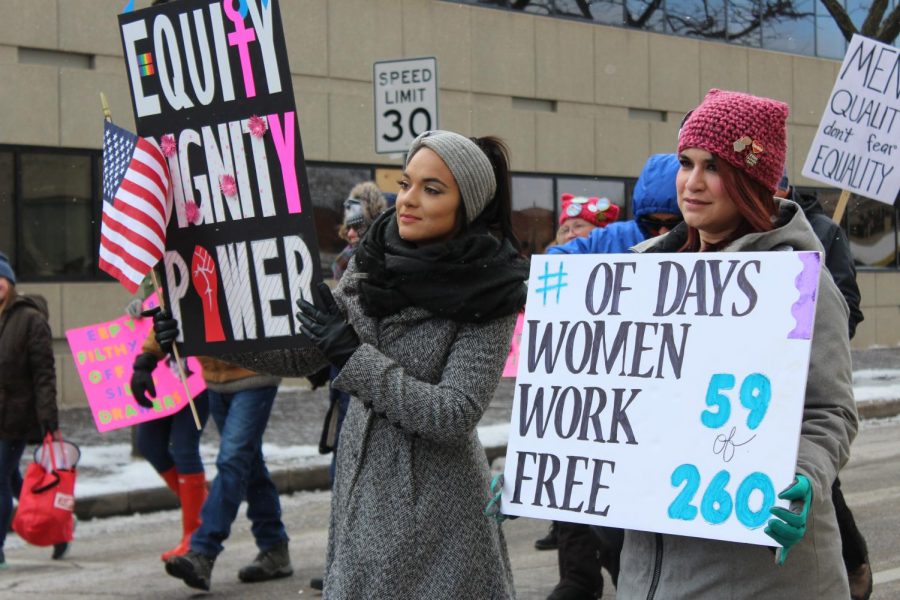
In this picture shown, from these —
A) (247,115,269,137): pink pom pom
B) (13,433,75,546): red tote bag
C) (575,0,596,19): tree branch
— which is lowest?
(13,433,75,546): red tote bag

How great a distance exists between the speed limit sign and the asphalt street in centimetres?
302

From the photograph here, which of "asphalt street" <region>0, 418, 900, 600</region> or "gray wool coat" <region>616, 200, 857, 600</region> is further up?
"gray wool coat" <region>616, 200, 857, 600</region>

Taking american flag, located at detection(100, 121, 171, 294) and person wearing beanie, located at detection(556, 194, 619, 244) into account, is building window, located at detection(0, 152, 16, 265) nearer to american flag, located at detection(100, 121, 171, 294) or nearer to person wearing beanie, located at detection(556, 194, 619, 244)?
person wearing beanie, located at detection(556, 194, 619, 244)

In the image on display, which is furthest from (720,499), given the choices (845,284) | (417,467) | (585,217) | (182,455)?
(182,455)

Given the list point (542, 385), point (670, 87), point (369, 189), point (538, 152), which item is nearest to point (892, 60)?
point (369, 189)

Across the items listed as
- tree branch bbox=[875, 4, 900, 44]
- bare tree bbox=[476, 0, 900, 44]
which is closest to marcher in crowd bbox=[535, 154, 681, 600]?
bare tree bbox=[476, 0, 900, 44]

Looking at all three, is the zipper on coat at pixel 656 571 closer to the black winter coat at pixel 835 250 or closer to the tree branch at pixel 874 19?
the black winter coat at pixel 835 250

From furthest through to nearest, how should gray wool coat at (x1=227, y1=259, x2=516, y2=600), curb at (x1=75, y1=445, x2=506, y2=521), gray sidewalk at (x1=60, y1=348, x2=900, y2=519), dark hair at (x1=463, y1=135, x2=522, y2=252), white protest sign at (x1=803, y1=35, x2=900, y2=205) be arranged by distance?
1. gray sidewalk at (x1=60, y1=348, x2=900, y2=519)
2. curb at (x1=75, y1=445, x2=506, y2=521)
3. white protest sign at (x1=803, y1=35, x2=900, y2=205)
4. dark hair at (x1=463, y1=135, x2=522, y2=252)
5. gray wool coat at (x1=227, y1=259, x2=516, y2=600)

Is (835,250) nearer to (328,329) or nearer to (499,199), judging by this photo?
(499,199)

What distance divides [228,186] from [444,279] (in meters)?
0.84

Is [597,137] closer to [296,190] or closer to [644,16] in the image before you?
[644,16]

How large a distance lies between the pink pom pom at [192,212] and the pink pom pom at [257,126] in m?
0.34

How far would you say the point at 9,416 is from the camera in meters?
8.22

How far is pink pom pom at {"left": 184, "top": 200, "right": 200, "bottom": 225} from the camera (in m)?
4.05
